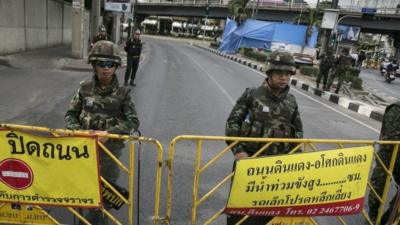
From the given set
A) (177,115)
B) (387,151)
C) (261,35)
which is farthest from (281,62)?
(261,35)

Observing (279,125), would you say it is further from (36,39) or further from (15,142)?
(36,39)

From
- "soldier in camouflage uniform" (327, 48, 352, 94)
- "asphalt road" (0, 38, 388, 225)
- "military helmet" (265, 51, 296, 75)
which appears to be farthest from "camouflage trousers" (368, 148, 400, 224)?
"soldier in camouflage uniform" (327, 48, 352, 94)

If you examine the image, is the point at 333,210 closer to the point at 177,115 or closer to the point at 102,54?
the point at 102,54

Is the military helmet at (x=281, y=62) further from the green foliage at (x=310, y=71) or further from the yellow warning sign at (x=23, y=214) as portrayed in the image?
the green foliage at (x=310, y=71)

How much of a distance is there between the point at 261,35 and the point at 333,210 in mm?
31696

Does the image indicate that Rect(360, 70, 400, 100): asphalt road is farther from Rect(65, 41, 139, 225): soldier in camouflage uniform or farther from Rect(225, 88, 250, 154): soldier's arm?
Rect(65, 41, 139, 225): soldier in camouflage uniform

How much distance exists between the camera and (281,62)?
3.17m

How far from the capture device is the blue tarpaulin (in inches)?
1240

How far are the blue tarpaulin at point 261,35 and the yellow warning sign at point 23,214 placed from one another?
2977 cm

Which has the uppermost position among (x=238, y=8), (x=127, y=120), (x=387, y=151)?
(x=238, y=8)

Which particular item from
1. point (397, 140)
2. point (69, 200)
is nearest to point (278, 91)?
point (397, 140)

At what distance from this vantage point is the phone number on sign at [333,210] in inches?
125

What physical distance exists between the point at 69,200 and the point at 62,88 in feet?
28.0

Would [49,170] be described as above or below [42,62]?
above
